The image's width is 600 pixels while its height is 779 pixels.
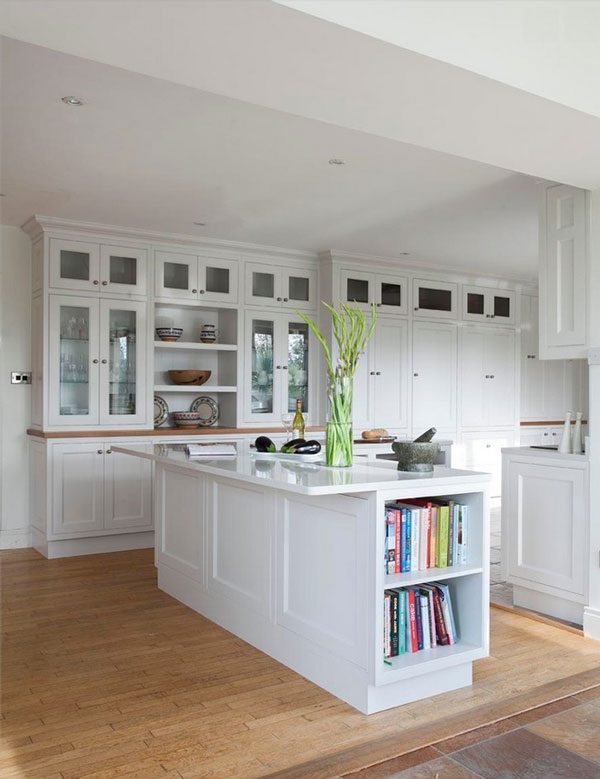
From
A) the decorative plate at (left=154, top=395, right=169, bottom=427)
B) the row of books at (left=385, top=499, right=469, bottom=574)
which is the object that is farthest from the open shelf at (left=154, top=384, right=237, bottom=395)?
the row of books at (left=385, top=499, right=469, bottom=574)

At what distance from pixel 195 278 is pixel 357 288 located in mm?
1447

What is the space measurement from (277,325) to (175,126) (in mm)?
2687

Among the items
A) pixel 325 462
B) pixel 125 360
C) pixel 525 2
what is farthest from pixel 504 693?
pixel 125 360

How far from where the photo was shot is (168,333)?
5.37 metres

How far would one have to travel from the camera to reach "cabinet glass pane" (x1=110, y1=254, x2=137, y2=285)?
5125 mm

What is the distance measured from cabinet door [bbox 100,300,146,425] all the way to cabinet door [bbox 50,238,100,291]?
201 millimetres

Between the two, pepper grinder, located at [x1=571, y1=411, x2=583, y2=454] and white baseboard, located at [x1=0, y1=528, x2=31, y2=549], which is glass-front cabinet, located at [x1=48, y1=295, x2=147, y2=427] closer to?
white baseboard, located at [x1=0, y1=528, x2=31, y2=549]

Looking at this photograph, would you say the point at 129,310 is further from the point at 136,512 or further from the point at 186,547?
the point at 186,547

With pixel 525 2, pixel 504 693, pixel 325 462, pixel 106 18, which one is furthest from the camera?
pixel 325 462

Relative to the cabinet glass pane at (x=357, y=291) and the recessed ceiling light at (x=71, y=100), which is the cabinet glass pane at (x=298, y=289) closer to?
the cabinet glass pane at (x=357, y=291)

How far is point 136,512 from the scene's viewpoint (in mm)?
5172

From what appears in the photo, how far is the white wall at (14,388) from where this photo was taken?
202 inches

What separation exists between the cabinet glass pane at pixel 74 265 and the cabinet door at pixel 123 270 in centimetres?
10

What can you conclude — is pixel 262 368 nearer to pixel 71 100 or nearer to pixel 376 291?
pixel 376 291
